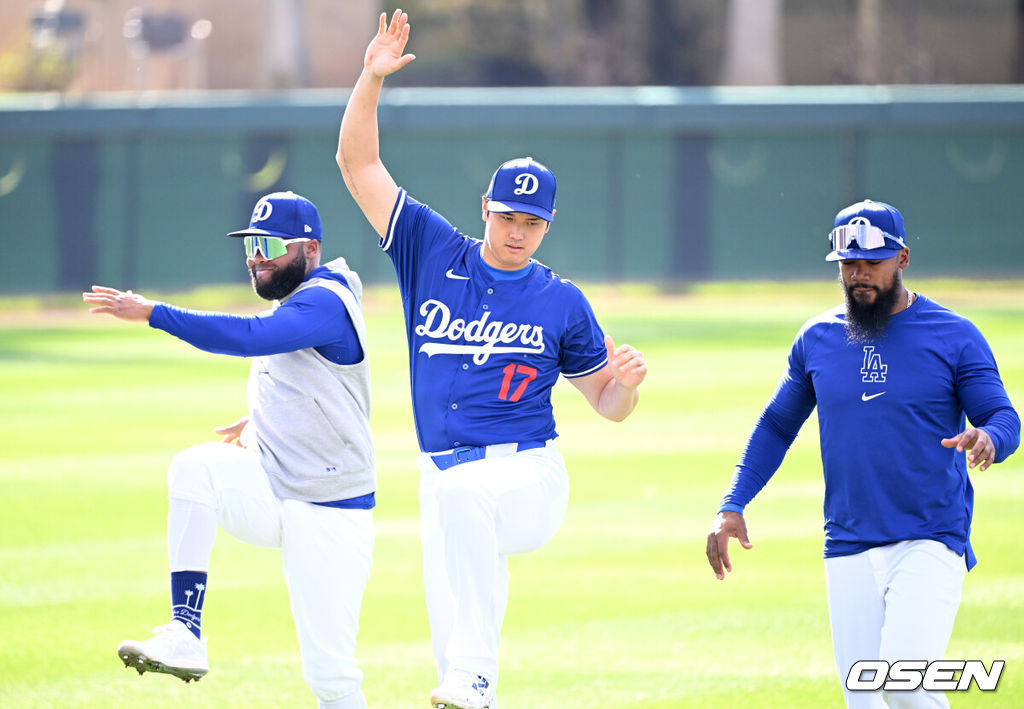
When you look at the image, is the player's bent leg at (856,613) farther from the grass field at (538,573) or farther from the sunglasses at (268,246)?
A: the sunglasses at (268,246)

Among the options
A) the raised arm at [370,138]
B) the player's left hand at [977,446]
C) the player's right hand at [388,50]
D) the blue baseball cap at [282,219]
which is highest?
the player's right hand at [388,50]

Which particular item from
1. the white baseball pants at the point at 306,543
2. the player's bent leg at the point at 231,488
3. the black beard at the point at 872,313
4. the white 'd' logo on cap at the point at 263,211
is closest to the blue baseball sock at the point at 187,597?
the white baseball pants at the point at 306,543

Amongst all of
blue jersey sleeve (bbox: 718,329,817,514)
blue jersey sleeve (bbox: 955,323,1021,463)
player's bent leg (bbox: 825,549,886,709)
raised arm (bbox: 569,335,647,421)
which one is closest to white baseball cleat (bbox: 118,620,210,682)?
raised arm (bbox: 569,335,647,421)

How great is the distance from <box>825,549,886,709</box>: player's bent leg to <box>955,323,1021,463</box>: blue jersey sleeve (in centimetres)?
61

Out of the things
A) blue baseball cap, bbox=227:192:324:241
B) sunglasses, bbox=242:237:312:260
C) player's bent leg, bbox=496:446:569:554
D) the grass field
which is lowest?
the grass field

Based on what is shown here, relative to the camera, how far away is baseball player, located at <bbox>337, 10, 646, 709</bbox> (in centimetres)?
509

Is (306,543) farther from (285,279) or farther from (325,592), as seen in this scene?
(285,279)

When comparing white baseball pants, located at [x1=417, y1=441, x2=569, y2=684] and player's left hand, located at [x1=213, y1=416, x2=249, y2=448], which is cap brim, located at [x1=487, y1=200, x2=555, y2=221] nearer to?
white baseball pants, located at [x1=417, y1=441, x2=569, y2=684]

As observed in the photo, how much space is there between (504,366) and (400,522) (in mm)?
5320

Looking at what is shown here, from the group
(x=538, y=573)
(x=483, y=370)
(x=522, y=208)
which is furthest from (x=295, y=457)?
(x=538, y=573)

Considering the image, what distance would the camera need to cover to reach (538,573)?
9242 mm

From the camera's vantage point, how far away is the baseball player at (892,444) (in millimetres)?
4961

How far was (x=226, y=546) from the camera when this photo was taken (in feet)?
32.9

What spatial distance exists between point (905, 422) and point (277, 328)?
228 centimetres
